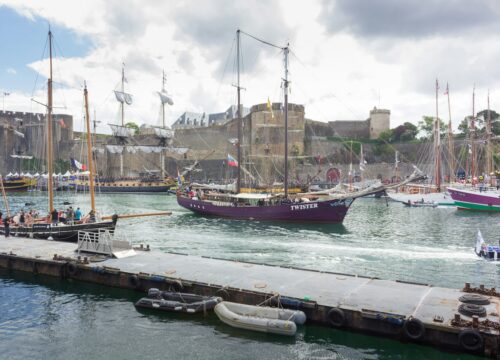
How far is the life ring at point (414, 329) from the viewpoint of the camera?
1162cm

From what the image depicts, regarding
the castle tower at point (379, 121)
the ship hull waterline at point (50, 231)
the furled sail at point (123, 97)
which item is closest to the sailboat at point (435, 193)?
the castle tower at point (379, 121)

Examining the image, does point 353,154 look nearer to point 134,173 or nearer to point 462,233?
point 134,173

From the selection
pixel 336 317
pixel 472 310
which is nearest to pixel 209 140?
pixel 336 317

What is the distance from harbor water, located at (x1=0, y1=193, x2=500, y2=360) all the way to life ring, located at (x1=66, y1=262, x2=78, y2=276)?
1.51 feet

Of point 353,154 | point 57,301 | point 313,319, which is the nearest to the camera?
point 313,319

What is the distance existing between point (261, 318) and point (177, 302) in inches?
114

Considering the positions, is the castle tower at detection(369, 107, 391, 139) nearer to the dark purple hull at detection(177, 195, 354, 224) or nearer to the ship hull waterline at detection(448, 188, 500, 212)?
Result: the ship hull waterline at detection(448, 188, 500, 212)

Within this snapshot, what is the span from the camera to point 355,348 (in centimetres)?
1201

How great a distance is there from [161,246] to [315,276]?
12978mm

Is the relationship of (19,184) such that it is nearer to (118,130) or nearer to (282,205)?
(118,130)

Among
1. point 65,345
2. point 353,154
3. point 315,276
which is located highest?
point 353,154

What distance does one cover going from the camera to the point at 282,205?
125 ft

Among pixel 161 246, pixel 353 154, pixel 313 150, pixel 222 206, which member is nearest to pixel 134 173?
pixel 313 150

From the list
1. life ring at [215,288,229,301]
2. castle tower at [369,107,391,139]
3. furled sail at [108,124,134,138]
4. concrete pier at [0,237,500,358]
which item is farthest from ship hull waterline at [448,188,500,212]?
furled sail at [108,124,134,138]
